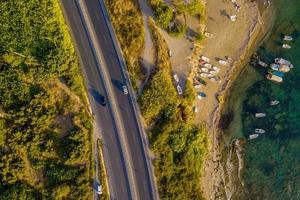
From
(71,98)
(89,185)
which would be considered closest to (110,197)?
(89,185)

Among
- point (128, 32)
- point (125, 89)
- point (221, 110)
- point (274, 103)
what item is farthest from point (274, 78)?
point (128, 32)

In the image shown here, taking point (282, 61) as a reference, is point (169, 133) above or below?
below

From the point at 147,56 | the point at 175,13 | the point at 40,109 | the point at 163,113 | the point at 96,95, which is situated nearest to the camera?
the point at 40,109

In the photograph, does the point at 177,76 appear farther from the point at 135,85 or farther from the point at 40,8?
the point at 40,8

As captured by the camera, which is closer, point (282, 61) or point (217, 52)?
point (217, 52)

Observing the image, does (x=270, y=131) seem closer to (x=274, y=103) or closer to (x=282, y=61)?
(x=274, y=103)

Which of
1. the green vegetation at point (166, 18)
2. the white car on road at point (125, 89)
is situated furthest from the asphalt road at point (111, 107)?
the green vegetation at point (166, 18)

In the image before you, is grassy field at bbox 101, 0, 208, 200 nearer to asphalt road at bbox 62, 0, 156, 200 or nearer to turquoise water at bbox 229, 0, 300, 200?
asphalt road at bbox 62, 0, 156, 200

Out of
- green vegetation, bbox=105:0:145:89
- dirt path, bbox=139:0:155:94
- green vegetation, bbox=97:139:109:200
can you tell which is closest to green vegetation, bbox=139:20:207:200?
dirt path, bbox=139:0:155:94
